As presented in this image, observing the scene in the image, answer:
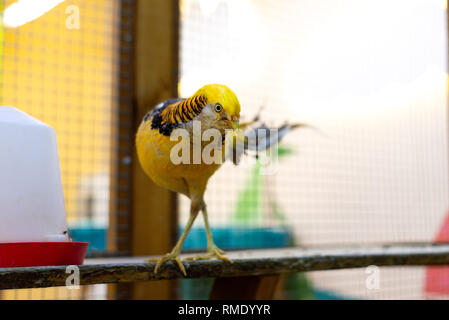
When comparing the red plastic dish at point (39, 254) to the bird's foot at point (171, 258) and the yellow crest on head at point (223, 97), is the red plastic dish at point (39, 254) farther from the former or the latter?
the yellow crest on head at point (223, 97)

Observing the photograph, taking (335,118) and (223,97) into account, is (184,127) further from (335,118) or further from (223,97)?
(335,118)

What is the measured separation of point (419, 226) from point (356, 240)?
1.06 ft

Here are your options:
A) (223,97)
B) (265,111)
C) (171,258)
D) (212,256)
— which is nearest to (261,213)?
(265,111)

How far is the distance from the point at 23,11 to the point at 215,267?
812mm

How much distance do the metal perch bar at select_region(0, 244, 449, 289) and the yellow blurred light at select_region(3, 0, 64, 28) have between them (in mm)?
644

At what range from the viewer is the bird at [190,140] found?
0.69 m

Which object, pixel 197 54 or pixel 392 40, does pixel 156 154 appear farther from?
pixel 392 40

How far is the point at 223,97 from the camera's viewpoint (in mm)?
679

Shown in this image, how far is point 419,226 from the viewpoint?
1971 millimetres

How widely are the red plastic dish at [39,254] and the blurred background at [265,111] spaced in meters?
0.56

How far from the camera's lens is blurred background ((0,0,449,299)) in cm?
131

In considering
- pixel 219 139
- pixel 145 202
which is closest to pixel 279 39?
pixel 145 202
